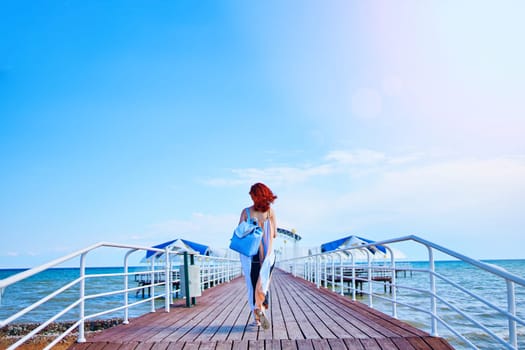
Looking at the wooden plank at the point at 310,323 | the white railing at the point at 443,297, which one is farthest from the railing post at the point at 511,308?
the wooden plank at the point at 310,323

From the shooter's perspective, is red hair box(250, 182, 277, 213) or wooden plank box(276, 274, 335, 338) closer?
wooden plank box(276, 274, 335, 338)

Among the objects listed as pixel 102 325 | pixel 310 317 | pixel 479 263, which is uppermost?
pixel 479 263

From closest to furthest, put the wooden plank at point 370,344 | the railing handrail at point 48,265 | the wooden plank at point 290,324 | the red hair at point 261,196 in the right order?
the railing handrail at point 48,265
the wooden plank at point 370,344
the wooden plank at point 290,324
the red hair at point 261,196

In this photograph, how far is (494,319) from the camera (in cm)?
1548

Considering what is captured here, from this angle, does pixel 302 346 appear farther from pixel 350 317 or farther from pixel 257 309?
pixel 350 317

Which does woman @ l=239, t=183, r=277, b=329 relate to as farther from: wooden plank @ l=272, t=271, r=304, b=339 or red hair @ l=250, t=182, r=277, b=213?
wooden plank @ l=272, t=271, r=304, b=339

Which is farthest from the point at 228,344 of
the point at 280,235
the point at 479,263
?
the point at 280,235

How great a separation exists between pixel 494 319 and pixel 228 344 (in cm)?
1408

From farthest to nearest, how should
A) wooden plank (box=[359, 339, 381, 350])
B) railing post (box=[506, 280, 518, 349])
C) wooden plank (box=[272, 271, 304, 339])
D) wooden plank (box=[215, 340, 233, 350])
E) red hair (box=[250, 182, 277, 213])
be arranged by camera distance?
red hair (box=[250, 182, 277, 213]) → wooden plank (box=[272, 271, 304, 339]) → wooden plank (box=[215, 340, 233, 350]) → wooden plank (box=[359, 339, 381, 350]) → railing post (box=[506, 280, 518, 349])

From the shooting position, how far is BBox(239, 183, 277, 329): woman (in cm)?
518

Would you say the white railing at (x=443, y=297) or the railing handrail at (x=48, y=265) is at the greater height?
the railing handrail at (x=48, y=265)

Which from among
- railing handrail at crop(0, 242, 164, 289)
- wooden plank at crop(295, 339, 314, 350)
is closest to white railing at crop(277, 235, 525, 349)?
wooden plank at crop(295, 339, 314, 350)

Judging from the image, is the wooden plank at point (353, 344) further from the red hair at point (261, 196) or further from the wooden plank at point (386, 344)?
the red hair at point (261, 196)

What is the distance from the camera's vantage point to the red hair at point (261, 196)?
517 cm
